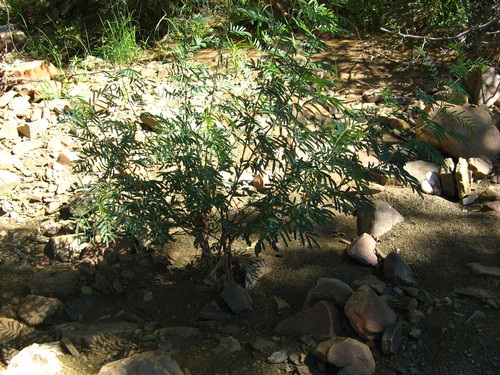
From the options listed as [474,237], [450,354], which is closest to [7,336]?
[450,354]

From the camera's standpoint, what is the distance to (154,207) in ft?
8.28

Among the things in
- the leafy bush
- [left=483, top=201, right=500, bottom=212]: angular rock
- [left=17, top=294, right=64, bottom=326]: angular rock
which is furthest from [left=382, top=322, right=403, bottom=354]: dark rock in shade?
[left=17, top=294, right=64, bottom=326]: angular rock

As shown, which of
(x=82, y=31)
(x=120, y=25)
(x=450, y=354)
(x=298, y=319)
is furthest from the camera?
(x=82, y=31)

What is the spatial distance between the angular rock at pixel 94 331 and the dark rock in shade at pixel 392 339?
1.16m

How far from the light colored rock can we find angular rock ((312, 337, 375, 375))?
8.67 feet

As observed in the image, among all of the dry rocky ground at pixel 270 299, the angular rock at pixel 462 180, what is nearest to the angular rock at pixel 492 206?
the dry rocky ground at pixel 270 299

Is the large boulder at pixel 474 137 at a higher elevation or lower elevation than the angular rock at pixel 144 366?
higher

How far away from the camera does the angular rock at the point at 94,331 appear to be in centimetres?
253

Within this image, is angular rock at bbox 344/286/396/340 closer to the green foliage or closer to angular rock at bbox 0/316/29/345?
angular rock at bbox 0/316/29/345

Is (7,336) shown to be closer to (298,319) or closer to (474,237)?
(298,319)

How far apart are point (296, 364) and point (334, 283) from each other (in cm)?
48

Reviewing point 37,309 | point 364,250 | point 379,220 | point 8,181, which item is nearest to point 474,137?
point 379,220

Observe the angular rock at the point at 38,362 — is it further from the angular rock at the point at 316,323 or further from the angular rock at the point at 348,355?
the angular rock at the point at 348,355

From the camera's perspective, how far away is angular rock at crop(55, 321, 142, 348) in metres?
2.53
